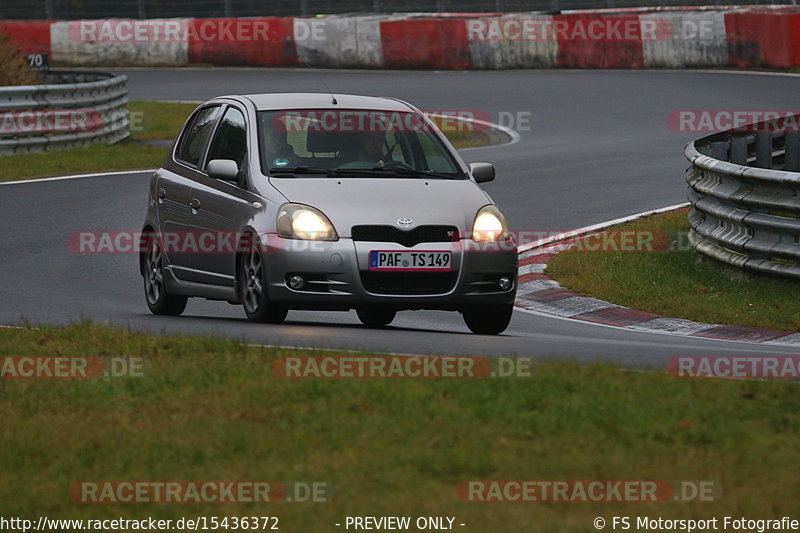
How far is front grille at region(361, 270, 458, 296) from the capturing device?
10062 millimetres

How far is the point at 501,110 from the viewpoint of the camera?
2873 cm

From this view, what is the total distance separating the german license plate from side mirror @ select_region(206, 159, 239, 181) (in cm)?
133

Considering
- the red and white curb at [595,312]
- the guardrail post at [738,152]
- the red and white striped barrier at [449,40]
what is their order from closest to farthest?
1. the red and white curb at [595,312]
2. the guardrail post at [738,152]
3. the red and white striped barrier at [449,40]

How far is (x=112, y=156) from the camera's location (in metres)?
24.1

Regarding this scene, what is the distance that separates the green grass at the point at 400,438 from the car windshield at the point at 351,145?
291 centimetres

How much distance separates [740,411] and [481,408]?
1123 millimetres

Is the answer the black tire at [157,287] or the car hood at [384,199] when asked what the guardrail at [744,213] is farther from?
the black tire at [157,287]

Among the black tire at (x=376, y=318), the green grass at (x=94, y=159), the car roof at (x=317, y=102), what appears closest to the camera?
the car roof at (x=317, y=102)

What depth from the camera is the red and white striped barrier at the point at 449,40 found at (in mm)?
31188

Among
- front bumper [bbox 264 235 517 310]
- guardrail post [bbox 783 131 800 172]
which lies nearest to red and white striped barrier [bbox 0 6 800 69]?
guardrail post [bbox 783 131 800 172]

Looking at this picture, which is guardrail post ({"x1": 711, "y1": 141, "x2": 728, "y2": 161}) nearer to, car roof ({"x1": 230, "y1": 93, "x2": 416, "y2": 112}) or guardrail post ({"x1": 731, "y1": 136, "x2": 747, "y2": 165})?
guardrail post ({"x1": 731, "y1": 136, "x2": 747, "y2": 165})

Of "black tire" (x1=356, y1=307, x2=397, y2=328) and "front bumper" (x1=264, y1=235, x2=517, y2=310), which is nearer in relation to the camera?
"front bumper" (x1=264, y1=235, x2=517, y2=310)

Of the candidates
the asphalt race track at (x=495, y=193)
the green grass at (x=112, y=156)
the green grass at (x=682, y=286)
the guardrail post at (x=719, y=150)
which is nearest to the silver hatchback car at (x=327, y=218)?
the asphalt race track at (x=495, y=193)

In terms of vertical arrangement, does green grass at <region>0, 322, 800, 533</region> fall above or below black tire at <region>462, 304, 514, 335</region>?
above
